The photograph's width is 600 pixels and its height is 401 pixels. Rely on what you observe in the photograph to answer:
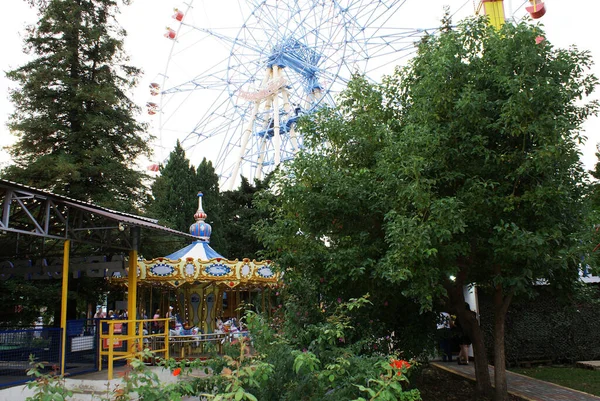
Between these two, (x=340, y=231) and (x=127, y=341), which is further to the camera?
(x=127, y=341)

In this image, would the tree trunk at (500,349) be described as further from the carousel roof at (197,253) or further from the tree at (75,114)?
the tree at (75,114)

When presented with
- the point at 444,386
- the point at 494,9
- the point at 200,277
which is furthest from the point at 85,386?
the point at 494,9

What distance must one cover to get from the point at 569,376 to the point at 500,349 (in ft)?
13.1

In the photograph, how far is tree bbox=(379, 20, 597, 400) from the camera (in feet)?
23.0

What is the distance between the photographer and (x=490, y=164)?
7906mm

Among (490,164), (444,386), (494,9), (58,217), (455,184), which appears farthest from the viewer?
(494,9)

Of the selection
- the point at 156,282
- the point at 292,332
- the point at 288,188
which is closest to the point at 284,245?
the point at 288,188

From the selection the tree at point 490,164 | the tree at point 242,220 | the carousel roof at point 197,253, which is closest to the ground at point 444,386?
the tree at point 490,164

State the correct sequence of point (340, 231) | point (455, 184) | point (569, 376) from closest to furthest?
point (455, 184)
point (340, 231)
point (569, 376)

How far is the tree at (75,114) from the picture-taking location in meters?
16.2

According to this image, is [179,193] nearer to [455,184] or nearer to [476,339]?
[476,339]

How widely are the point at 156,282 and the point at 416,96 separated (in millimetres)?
10076

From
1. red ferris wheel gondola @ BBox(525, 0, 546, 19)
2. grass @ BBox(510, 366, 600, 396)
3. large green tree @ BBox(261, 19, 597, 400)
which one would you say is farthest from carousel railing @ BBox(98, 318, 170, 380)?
red ferris wheel gondola @ BBox(525, 0, 546, 19)

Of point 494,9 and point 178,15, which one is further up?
point 178,15
